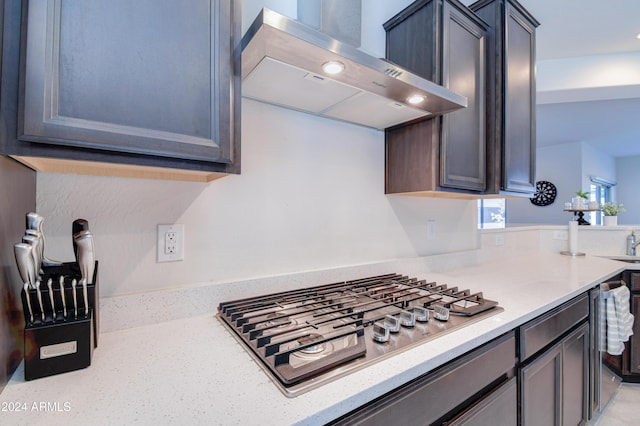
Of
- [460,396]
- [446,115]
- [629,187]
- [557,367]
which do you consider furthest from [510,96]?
[629,187]

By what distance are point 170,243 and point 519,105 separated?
2.03 m

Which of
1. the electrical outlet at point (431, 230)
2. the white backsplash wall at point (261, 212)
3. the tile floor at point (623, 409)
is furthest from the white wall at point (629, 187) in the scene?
the white backsplash wall at point (261, 212)

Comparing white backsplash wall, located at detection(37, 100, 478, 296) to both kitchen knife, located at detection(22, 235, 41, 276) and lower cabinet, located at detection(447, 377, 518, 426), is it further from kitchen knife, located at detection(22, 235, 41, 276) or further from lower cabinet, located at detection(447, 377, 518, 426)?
lower cabinet, located at detection(447, 377, 518, 426)

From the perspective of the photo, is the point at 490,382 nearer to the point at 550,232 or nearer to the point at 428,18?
the point at 428,18

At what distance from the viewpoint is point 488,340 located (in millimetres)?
917

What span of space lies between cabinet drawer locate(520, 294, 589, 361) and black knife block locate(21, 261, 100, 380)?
4.36 feet

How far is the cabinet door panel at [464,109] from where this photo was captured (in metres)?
1.42

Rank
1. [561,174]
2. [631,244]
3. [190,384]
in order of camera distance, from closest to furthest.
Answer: [190,384] < [631,244] < [561,174]

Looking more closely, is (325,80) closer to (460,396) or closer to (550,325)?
(460,396)

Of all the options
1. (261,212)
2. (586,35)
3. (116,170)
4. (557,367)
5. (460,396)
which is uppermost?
(586,35)

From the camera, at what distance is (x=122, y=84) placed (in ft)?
2.13

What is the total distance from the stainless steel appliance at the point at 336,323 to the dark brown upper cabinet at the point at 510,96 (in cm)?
89

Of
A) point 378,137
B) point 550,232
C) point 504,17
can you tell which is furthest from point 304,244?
point 550,232

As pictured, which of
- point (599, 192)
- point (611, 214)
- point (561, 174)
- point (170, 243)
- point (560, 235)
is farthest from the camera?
point (599, 192)
